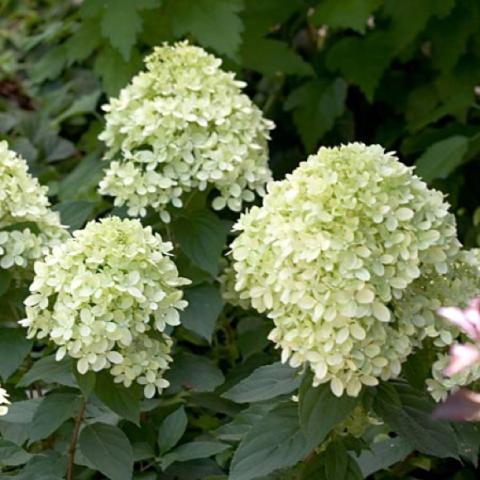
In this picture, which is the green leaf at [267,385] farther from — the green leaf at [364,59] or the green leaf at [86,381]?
the green leaf at [364,59]

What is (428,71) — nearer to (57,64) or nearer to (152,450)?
(57,64)

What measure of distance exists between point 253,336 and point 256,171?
0.43 metres

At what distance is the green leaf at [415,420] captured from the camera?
2371mm

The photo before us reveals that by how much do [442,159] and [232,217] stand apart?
0.68 metres

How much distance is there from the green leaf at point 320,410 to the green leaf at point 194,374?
602 millimetres

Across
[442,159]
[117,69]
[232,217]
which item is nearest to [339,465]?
[232,217]

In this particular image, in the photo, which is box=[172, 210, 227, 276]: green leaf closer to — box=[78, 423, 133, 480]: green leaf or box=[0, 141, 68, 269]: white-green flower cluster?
box=[0, 141, 68, 269]: white-green flower cluster

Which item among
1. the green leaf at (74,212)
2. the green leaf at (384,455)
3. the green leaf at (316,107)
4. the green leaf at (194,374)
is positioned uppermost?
the green leaf at (74,212)

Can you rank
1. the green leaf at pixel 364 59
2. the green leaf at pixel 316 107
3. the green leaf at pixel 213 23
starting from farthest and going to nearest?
the green leaf at pixel 316 107 < the green leaf at pixel 364 59 < the green leaf at pixel 213 23

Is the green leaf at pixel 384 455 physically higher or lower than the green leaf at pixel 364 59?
lower

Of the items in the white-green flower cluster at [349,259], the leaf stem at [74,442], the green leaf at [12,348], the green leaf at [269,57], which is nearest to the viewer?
the white-green flower cluster at [349,259]

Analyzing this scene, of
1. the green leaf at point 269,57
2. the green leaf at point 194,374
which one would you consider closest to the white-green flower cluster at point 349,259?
the green leaf at point 194,374

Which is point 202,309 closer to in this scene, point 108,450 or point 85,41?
point 108,450

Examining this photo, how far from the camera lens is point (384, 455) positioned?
2.72m
